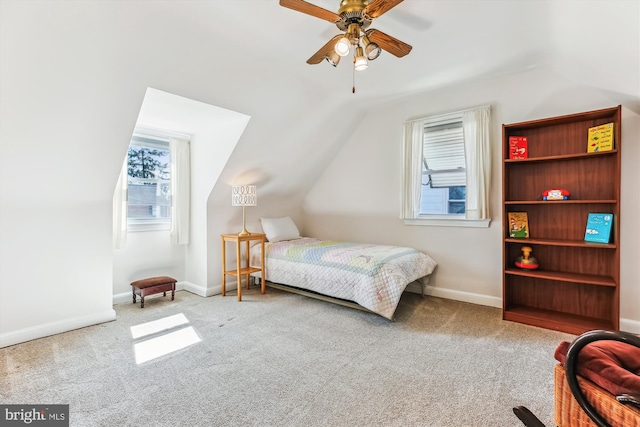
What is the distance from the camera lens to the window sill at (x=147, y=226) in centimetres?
356

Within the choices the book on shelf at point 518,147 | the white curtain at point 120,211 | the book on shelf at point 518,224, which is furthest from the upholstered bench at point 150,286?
the book on shelf at point 518,147

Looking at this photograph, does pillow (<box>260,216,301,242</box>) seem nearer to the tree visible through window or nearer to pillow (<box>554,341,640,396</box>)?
the tree visible through window

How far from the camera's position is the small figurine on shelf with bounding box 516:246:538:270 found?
9.40ft

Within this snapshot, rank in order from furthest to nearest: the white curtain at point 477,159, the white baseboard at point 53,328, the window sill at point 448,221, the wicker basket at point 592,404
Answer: the window sill at point 448,221, the white curtain at point 477,159, the white baseboard at point 53,328, the wicker basket at point 592,404

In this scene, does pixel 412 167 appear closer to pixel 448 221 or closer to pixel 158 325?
pixel 448 221

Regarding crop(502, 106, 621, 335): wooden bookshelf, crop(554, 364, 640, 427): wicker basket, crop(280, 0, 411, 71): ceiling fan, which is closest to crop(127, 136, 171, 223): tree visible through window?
crop(280, 0, 411, 71): ceiling fan

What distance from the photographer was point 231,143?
11.2 ft

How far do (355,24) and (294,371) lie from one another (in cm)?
220

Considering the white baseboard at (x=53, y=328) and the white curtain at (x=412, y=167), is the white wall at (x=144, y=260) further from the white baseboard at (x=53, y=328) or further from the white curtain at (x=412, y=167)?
the white curtain at (x=412, y=167)

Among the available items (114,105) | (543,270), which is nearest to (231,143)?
(114,105)

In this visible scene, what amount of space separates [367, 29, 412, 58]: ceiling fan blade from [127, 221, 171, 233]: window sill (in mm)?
3257

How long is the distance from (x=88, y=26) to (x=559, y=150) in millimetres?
3860

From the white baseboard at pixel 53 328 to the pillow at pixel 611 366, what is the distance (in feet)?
11.4

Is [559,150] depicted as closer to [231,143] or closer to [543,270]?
[543,270]
